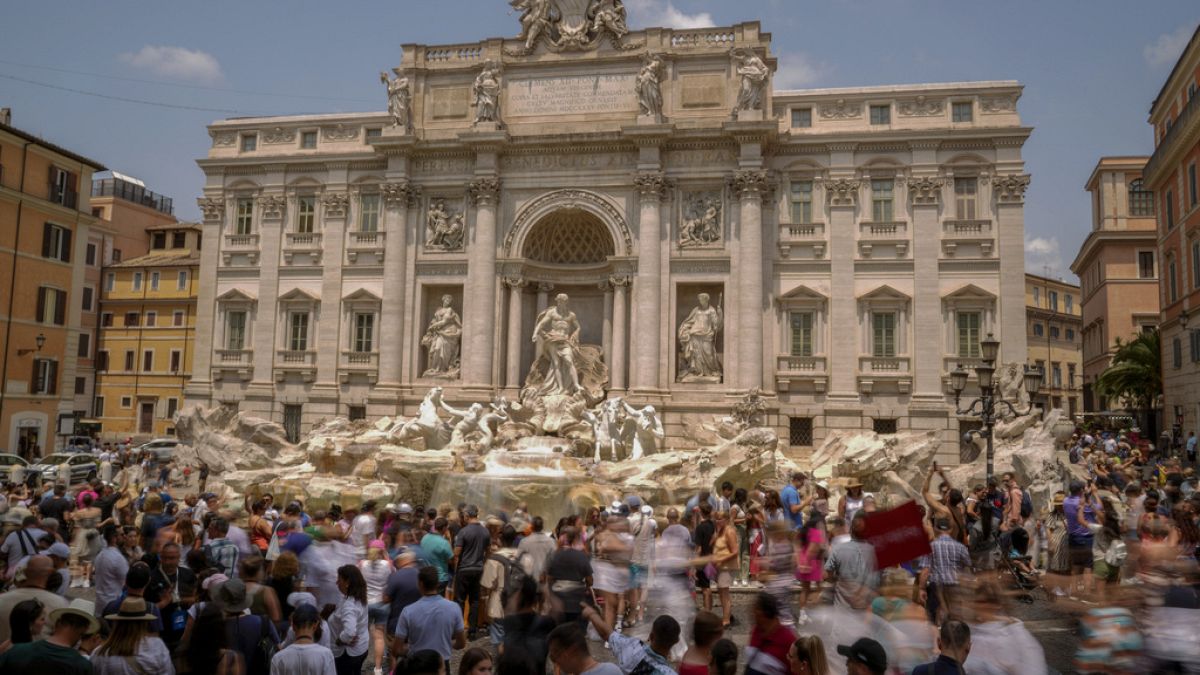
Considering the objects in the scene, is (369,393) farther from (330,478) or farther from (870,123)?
(870,123)

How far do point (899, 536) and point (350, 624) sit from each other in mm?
4974

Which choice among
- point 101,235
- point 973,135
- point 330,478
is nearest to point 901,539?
point 330,478

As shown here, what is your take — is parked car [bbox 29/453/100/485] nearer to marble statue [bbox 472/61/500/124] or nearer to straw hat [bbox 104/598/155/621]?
marble statue [bbox 472/61/500/124]

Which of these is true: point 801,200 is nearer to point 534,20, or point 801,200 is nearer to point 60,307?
point 534,20

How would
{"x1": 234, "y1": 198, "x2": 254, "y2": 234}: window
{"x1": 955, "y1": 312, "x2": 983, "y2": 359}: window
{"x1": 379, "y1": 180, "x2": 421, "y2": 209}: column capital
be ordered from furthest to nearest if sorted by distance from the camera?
{"x1": 234, "y1": 198, "x2": 254, "y2": 234}: window < {"x1": 379, "y1": 180, "x2": 421, "y2": 209}: column capital < {"x1": 955, "y1": 312, "x2": 983, "y2": 359}: window

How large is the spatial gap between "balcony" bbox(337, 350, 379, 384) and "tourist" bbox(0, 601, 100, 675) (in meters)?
26.4

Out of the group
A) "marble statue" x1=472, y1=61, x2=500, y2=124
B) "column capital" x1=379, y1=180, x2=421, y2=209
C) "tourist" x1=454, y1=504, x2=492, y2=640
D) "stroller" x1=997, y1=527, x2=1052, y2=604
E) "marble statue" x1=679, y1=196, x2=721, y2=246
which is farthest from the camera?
"column capital" x1=379, y1=180, x2=421, y2=209

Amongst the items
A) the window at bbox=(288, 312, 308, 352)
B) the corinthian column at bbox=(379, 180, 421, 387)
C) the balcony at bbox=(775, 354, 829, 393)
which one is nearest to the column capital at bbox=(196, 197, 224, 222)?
the window at bbox=(288, 312, 308, 352)

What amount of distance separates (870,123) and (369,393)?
20947 millimetres

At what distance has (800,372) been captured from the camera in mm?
29016

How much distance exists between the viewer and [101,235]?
51594mm

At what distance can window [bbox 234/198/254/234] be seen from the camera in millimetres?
34281

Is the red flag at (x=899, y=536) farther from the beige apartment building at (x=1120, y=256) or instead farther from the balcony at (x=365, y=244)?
the beige apartment building at (x=1120, y=256)

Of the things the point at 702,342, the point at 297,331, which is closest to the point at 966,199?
the point at 702,342
